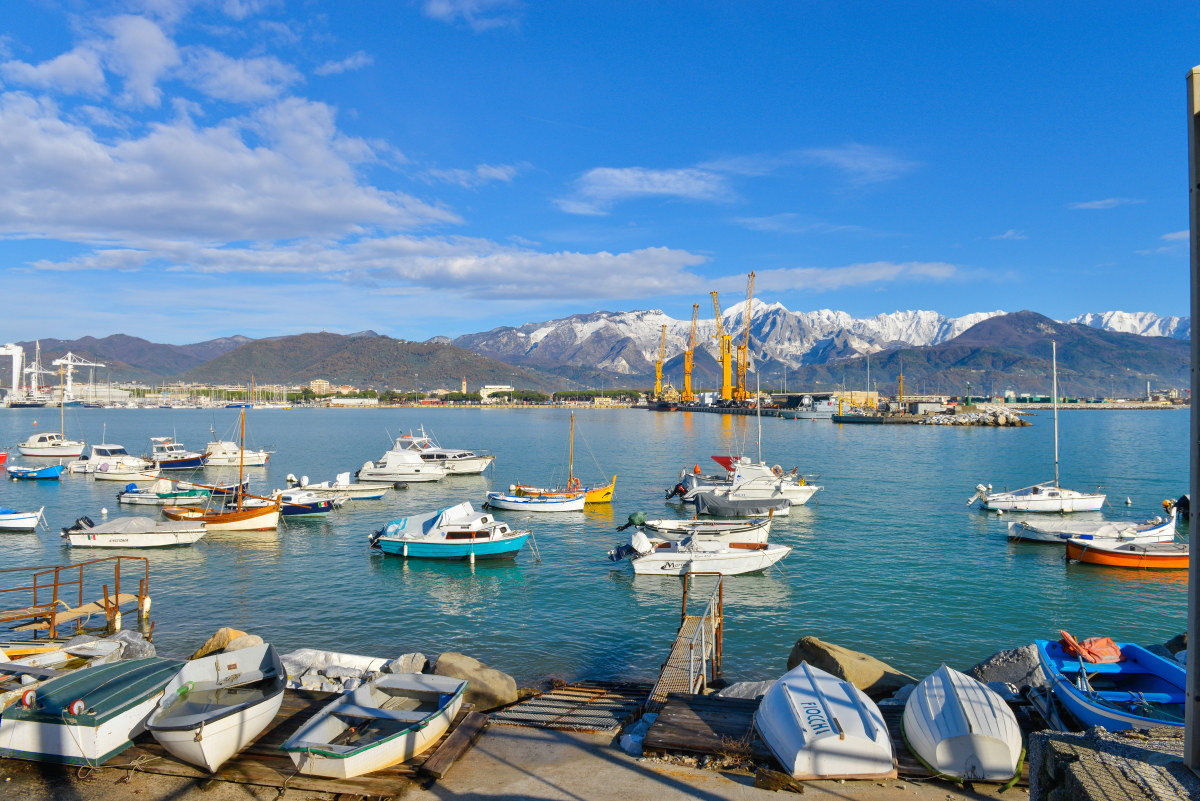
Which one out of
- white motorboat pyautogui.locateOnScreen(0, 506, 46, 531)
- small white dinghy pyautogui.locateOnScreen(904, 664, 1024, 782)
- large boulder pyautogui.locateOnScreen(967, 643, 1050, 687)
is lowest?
white motorboat pyautogui.locateOnScreen(0, 506, 46, 531)

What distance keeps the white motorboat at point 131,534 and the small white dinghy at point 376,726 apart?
24.9 meters

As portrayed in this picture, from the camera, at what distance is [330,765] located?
8516mm

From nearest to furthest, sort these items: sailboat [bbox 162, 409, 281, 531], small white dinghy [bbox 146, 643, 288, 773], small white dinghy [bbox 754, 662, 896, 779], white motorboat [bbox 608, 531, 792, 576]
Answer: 1. small white dinghy [bbox 754, 662, 896, 779]
2. small white dinghy [bbox 146, 643, 288, 773]
3. white motorboat [bbox 608, 531, 792, 576]
4. sailboat [bbox 162, 409, 281, 531]

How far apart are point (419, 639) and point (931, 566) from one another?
791 inches

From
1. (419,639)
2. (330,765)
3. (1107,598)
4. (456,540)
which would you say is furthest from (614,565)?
(330,765)

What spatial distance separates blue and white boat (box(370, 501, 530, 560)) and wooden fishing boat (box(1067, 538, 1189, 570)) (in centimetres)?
2210

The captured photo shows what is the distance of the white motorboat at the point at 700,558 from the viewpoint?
82.9ft

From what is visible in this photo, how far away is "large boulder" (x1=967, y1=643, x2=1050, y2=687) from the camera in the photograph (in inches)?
487

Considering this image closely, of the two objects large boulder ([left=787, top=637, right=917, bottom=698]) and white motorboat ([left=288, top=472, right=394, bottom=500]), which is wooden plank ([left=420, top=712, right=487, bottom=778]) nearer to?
large boulder ([left=787, top=637, right=917, bottom=698])

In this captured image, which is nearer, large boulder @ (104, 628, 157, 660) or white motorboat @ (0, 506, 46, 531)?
large boulder @ (104, 628, 157, 660)

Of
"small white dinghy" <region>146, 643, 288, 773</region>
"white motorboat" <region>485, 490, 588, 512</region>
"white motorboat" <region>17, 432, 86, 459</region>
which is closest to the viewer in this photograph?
"small white dinghy" <region>146, 643, 288, 773</region>

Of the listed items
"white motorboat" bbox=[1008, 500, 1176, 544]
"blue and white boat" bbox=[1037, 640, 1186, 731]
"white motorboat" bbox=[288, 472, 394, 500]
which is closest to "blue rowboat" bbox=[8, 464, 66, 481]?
"white motorboat" bbox=[288, 472, 394, 500]

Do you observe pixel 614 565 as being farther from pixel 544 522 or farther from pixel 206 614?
pixel 206 614

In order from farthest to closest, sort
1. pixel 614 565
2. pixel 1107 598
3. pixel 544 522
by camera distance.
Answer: pixel 544 522
pixel 614 565
pixel 1107 598
